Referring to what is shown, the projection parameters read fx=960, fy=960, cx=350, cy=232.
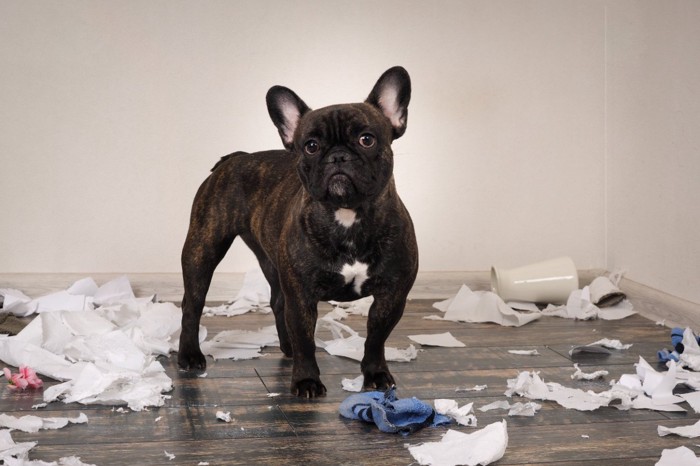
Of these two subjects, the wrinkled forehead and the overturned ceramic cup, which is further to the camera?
the overturned ceramic cup

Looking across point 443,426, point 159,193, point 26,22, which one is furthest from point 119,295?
point 443,426

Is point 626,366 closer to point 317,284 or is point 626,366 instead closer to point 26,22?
point 317,284

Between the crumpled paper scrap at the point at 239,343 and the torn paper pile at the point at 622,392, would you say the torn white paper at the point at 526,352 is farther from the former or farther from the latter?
the crumpled paper scrap at the point at 239,343

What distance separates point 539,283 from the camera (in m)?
4.54

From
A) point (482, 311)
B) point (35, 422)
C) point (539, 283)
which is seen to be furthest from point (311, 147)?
point (539, 283)

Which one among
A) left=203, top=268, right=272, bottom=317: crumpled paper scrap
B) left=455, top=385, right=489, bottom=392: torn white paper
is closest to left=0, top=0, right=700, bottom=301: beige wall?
left=203, top=268, right=272, bottom=317: crumpled paper scrap

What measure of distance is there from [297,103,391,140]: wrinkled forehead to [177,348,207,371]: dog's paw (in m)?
0.97

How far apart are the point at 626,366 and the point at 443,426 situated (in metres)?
1.02

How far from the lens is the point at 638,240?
4.64 metres

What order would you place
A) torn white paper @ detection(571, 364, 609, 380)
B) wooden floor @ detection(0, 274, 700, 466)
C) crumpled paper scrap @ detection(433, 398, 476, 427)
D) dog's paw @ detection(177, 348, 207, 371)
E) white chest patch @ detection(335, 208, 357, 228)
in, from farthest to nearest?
1. dog's paw @ detection(177, 348, 207, 371)
2. torn white paper @ detection(571, 364, 609, 380)
3. white chest patch @ detection(335, 208, 357, 228)
4. crumpled paper scrap @ detection(433, 398, 476, 427)
5. wooden floor @ detection(0, 274, 700, 466)

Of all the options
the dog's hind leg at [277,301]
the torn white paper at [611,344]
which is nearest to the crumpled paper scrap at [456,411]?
the dog's hind leg at [277,301]

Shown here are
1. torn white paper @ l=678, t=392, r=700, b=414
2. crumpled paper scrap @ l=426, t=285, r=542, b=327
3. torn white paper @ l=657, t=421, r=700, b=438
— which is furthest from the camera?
crumpled paper scrap @ l=426, t=285, r=542, b=327

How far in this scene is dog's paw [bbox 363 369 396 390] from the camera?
10.0ft

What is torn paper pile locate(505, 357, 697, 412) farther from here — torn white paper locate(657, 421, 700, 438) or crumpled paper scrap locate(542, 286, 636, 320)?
crumpled paper scrap locate(542, 286, 636, 320)
